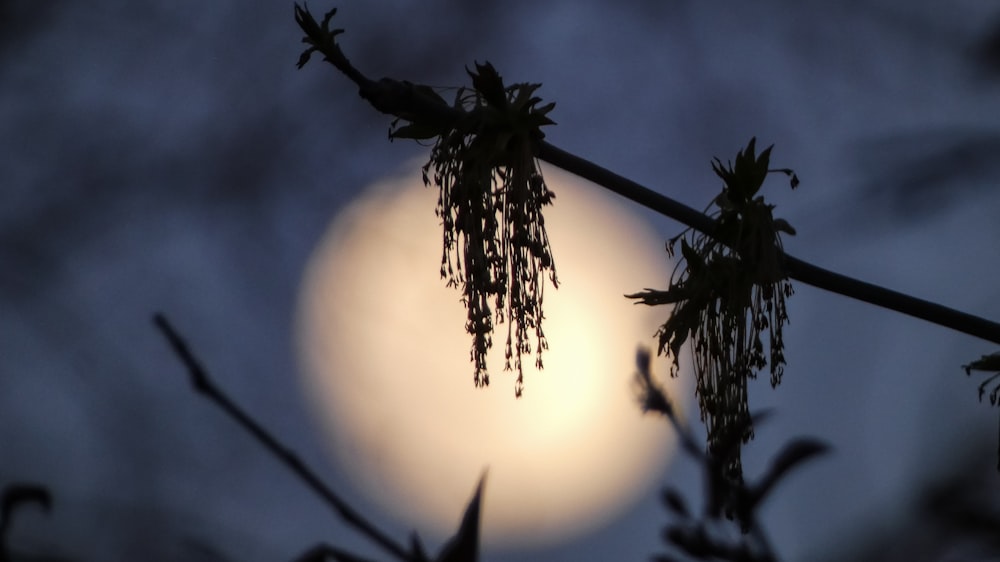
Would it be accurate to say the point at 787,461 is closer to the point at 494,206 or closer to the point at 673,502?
the point at 673,502

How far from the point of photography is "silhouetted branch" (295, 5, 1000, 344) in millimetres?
1777

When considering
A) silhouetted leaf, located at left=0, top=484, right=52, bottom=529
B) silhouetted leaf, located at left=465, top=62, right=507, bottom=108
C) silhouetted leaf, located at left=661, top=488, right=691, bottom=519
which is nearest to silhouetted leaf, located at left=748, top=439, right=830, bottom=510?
silhouetted leaf, located at left=661, top=488, right=691, bottom=519

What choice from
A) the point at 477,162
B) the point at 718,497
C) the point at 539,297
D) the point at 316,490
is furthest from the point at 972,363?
the point at 316,490

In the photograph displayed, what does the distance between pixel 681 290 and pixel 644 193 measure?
0.50 metres

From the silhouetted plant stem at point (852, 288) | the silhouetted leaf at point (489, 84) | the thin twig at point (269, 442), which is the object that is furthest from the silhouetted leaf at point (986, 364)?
the thin twig at point (269, 442)

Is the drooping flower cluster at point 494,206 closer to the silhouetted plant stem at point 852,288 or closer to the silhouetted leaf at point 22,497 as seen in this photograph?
the silhouetted plant stem at point 852,288

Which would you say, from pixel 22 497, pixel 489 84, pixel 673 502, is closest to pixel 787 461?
pixel 673 502

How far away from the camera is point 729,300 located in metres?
2.32

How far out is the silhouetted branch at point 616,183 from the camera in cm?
178

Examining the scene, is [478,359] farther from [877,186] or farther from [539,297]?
[877,186]

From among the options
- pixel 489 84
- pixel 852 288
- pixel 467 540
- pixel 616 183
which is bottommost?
pixel 467 540

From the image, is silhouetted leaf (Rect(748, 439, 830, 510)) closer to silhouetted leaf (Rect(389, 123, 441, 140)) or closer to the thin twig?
the thin twig

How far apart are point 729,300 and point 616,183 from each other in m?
0.56

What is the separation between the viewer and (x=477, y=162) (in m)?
2.21
